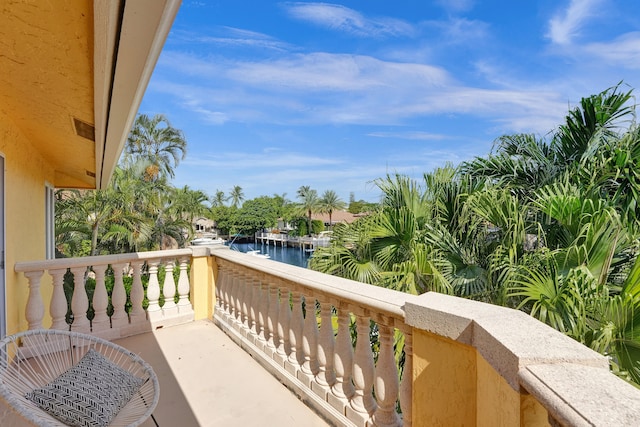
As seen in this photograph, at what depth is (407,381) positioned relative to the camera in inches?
64.4

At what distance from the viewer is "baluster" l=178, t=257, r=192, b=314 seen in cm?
404

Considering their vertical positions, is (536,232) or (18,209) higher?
(18,209)

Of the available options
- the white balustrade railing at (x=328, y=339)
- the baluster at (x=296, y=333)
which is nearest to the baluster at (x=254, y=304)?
the white balustrade railing at (x=328, y=339)

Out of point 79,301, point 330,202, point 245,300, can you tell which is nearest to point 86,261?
point 79,301

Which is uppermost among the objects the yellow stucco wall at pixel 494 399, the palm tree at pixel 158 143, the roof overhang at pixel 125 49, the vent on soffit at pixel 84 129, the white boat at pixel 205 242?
the palm tree at pixel 158 143

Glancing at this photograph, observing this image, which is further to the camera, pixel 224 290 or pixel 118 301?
pixel 224 290

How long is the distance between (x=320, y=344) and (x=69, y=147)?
380 centimetres

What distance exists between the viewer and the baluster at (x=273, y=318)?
2834 millimetres

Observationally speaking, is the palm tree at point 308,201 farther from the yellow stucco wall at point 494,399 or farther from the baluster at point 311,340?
the yellow stucco wall at point 494,399

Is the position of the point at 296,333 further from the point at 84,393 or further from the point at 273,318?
the point at 84,393

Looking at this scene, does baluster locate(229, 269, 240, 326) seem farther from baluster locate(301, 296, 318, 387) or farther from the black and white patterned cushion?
the black and white patterned cushion

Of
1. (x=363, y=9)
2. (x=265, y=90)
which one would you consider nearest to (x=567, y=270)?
(x=363, y=9)

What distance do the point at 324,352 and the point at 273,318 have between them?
0.72 metres

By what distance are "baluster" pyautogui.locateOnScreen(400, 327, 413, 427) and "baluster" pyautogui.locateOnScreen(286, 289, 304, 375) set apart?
41.4 inches
